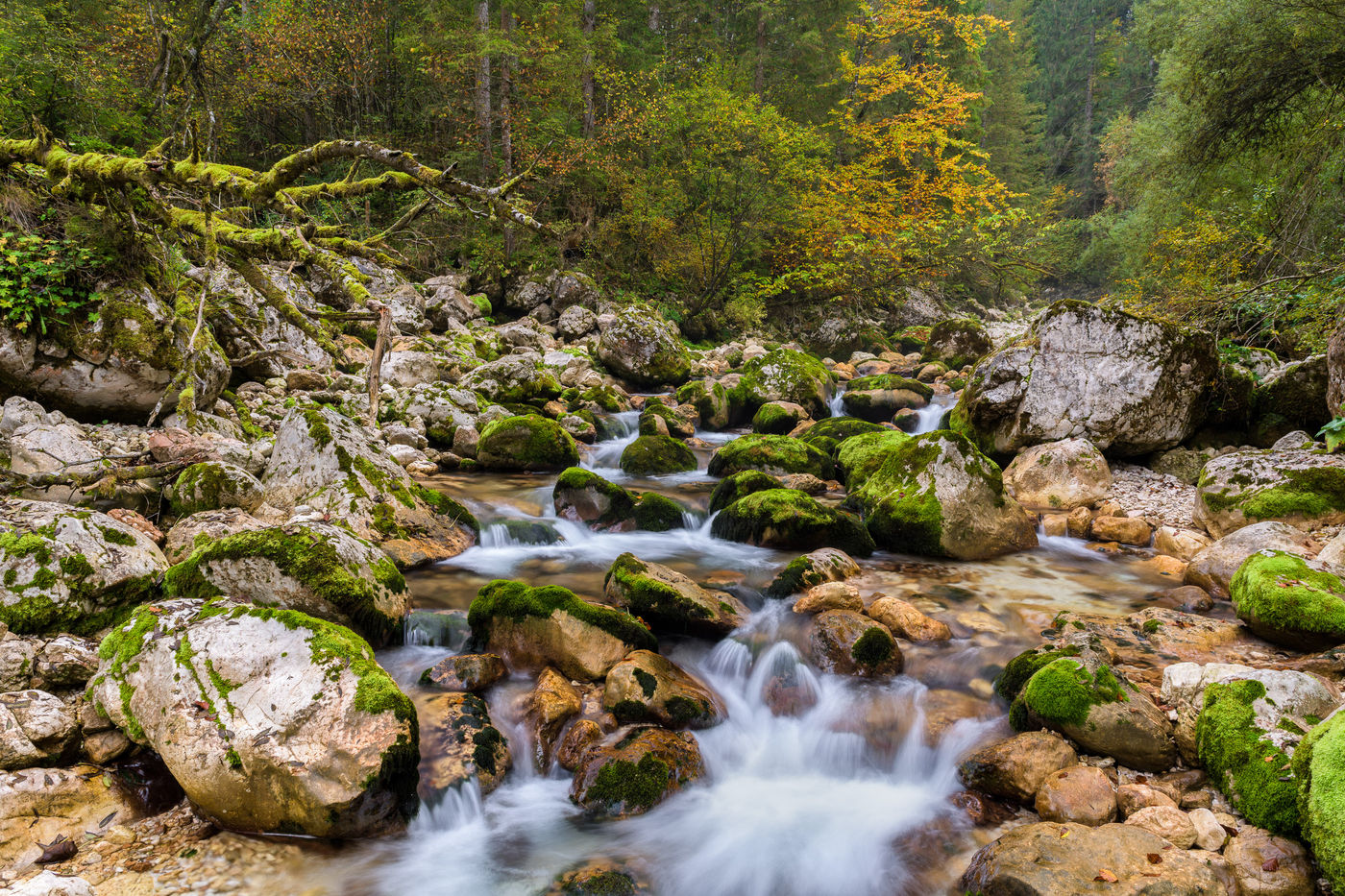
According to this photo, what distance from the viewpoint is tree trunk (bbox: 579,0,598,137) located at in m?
18.8

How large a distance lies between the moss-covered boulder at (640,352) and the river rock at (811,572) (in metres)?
9.64

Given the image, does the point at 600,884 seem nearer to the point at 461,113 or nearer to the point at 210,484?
the point at 210,484

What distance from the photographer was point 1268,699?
3.44 metres

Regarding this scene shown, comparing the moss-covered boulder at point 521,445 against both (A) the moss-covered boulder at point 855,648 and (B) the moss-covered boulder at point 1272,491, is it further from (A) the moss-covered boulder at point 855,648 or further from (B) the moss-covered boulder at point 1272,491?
(B) the moss-covered boulder at point 1272,491

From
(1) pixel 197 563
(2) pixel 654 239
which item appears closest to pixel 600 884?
(1) pixel 197 563

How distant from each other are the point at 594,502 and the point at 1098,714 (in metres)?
5.77

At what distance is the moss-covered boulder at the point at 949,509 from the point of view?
723 cm

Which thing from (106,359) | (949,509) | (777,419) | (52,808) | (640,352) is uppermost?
(640,352)

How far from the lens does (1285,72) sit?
9688mm

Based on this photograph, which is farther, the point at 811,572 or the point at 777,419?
the point at 777,419

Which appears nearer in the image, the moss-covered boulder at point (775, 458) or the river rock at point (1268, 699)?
the river rock at point (1268, 699)

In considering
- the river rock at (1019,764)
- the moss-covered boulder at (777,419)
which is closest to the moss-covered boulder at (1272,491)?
the river rock at (1019,764)

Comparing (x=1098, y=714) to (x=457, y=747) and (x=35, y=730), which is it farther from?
(x=35, y=730)

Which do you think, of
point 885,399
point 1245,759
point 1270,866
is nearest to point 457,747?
point 1270,866
